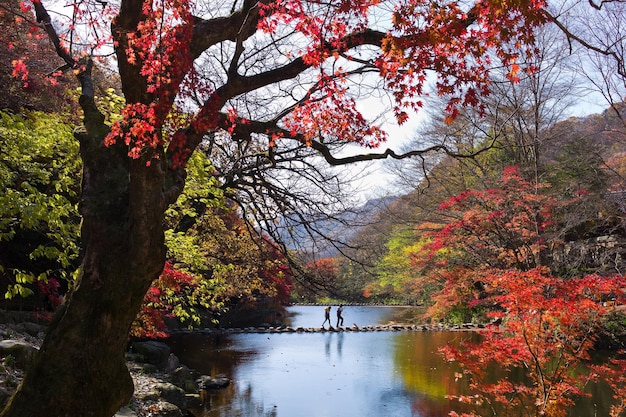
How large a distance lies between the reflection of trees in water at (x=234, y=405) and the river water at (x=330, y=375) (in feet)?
0.06

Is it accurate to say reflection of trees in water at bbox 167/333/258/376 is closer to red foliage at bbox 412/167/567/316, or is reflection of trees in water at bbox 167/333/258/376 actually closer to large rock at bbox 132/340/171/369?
large rock at bbox 132/340/171/369

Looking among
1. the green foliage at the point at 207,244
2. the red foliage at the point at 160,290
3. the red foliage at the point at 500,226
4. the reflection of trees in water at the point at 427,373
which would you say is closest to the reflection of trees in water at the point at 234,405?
the green foliage at the point at 207,244

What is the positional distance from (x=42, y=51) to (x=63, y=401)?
9.87m

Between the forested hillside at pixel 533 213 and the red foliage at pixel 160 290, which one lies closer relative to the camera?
the red foliage at pixel 160 290

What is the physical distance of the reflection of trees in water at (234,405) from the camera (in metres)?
8.02

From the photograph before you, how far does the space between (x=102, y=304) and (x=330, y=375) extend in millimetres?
9328

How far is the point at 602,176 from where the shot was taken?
15.9 m

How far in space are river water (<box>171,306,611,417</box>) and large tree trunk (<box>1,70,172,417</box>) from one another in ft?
18.6

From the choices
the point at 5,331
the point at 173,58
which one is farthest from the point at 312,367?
the point at 173,58

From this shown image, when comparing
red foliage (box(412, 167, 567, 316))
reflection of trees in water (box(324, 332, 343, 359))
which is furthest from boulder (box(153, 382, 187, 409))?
red foliage (box(412, 167, 567, 316))

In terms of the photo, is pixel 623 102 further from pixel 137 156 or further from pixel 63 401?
pixel 63 401

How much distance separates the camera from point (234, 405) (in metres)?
8.52

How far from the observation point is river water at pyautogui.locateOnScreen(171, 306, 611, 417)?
835 centimetres

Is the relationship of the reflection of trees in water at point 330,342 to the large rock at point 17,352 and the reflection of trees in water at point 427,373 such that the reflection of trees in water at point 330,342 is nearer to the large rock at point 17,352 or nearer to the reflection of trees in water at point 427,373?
the reflection of trees in water at point 427,373
